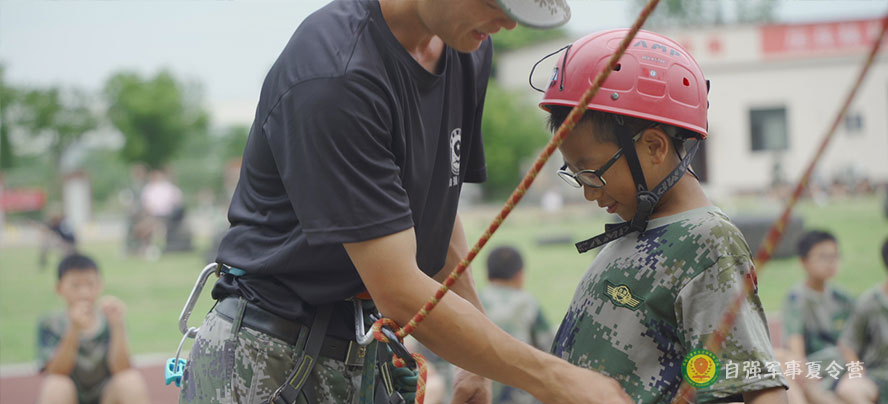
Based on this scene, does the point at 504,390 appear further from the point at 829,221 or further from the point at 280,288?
the point at 829,221

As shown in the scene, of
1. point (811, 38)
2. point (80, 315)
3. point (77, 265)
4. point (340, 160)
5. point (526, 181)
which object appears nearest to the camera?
point (526, 181)

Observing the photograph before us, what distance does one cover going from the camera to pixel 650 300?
1.88m

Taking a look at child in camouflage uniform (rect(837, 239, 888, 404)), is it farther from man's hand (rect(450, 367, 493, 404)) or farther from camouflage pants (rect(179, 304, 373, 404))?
camouflage pants (rect(179, 304, 373, 404))

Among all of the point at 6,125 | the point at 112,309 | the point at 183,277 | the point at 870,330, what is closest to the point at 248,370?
the point at 112,309

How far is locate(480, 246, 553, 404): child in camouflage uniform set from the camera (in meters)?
5.37

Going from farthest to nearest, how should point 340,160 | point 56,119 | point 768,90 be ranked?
point 56,119, point 768,90, point 340,160

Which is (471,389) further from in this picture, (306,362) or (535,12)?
(535,12)

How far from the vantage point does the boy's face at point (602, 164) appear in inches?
77.5

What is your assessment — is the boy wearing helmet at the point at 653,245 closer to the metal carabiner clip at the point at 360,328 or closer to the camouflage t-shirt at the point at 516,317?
the metal carabiner clip at the point at 360,328

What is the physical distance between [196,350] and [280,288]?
1.12 ft

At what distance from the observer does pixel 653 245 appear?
1.95 m

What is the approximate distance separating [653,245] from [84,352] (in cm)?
438

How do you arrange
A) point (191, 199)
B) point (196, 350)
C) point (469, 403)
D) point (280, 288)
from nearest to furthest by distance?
point (280, 288) < point (196, 350) < point (469, 403) < point (191, 199)

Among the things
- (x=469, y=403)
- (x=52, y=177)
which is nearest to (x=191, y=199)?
(x=52, y=177)
